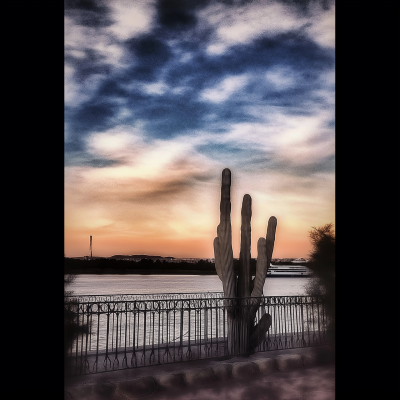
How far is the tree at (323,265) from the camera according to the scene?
5.84 metres

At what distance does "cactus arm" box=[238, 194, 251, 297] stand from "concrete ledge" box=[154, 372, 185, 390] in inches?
59.7

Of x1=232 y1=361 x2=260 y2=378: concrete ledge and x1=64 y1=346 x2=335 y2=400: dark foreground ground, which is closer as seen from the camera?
x1=64 y1=346 x2=335 y2=400: dark foreground ground

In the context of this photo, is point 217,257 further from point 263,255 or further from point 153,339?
point 153,339

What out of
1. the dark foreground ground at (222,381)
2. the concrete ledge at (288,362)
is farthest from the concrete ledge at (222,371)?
the concrete ledge at (288,362)

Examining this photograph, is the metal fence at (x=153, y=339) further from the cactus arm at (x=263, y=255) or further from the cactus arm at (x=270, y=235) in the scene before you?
the cactus arm at (x=270, y=235)

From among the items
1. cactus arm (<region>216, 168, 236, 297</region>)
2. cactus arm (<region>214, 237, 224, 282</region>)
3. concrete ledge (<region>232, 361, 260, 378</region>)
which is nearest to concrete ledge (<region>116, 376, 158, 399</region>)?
concrete ledge (<region>232, 361, 260, 378</region>)

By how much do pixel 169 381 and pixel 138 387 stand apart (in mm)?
329

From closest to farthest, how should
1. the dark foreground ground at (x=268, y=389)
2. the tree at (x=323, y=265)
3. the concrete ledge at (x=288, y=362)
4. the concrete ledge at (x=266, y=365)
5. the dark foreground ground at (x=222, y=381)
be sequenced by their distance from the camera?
the dark foreground ground at (x=222, y=381) < the dark foreground ground at (x=268, y=389) < the concrete ledge at (x=266, y=365) < the concrete ledge at (x=288, y=362) < the tree at (x=323, y=265)

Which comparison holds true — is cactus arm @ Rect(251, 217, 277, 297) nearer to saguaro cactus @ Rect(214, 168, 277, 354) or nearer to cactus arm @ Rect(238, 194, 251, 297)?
saguaro cactus @ Rect(214, 168, 277, 354)

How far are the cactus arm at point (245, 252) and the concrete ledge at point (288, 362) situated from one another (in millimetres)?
842

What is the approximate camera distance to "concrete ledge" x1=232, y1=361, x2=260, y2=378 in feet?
14.2
